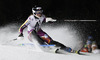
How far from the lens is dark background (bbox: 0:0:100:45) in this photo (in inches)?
135

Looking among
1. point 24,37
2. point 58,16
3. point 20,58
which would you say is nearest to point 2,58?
point 20,58

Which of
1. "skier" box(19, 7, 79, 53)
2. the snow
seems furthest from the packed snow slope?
"skier" box(19, 7, 79, 53)

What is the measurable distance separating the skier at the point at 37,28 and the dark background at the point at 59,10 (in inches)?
10.1

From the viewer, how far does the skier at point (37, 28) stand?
292 centimetres

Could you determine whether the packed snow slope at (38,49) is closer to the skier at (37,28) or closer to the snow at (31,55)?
the snow at (31,55)

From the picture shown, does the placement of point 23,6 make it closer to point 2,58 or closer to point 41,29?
point 41,29

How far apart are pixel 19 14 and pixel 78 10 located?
1167 mm

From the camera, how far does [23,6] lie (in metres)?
3.55

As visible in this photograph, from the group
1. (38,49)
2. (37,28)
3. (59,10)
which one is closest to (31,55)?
(38,49)

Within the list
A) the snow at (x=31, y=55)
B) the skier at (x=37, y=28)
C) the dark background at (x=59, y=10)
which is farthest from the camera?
the dark background at (x=59, y=10)

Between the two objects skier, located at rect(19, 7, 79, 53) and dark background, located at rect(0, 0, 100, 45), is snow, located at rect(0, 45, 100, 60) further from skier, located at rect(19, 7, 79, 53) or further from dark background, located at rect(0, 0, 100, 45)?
dark background, located at rect(0, 0, 100, 45)

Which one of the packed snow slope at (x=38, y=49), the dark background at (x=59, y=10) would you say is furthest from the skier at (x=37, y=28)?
the dark background at (x=59, y=10)

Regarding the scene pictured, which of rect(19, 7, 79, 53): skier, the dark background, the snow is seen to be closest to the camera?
the snow

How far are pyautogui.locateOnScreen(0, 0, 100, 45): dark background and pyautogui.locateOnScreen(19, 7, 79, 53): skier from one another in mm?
255
